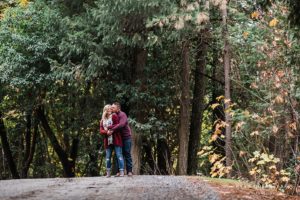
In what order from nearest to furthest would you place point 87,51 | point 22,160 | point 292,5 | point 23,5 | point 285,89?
point 292,5 < point 285,89 < point 87,51 < point 23,5 < point 22,160

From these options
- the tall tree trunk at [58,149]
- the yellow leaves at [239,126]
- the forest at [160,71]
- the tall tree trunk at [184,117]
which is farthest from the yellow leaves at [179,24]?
the tall tree trunk at [58,149]

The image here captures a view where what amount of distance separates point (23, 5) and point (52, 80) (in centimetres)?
373

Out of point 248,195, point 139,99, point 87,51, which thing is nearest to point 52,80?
point 87,51

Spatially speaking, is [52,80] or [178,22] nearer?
[178,22]

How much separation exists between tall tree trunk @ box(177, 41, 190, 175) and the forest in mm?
40

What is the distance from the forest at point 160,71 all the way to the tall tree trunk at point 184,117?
40mm

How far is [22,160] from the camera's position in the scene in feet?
98.8

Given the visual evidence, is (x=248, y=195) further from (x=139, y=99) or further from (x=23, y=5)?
(x=23, y=5)

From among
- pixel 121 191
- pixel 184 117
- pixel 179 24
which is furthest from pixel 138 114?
pixel 121 191

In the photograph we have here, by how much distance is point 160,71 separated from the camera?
62.1 ft

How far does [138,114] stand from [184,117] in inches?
73.1

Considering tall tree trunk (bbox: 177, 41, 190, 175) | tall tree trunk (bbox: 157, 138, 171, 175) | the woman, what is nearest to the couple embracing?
the woman

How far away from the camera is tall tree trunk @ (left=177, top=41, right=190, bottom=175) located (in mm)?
18000

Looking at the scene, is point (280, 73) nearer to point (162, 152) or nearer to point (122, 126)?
point (122, 126)
